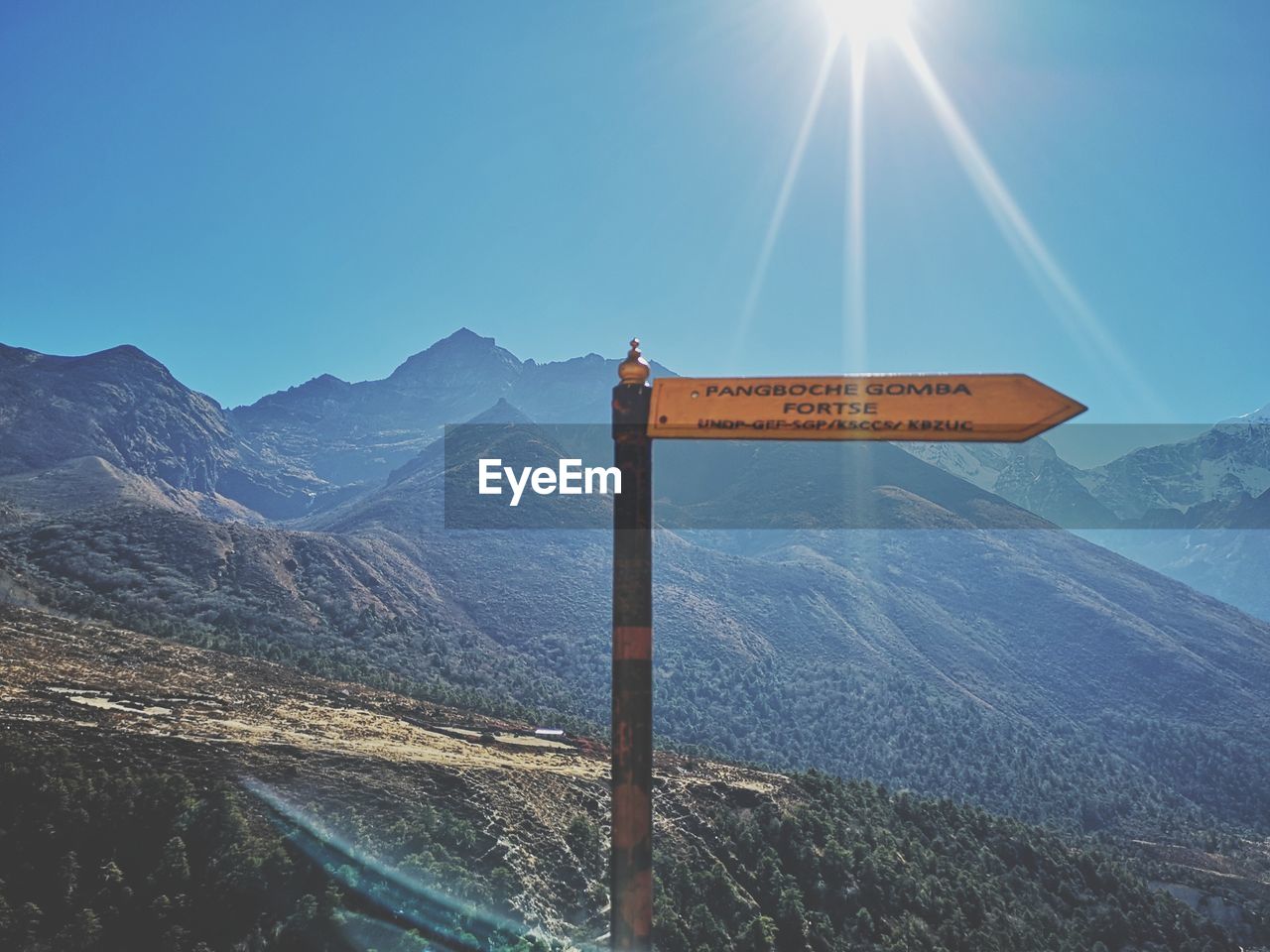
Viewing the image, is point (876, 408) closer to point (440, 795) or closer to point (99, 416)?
point (440, 795)

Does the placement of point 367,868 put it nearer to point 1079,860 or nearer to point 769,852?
point 769,852

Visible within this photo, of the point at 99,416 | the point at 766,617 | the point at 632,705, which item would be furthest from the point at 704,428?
the point at 99,416

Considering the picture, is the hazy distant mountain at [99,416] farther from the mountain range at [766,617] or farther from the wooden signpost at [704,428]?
the wooden signpost at [704,428]

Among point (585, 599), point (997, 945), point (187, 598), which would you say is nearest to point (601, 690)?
point (585, 599)

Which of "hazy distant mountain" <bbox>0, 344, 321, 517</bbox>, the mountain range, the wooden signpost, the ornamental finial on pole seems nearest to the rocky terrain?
the wooden signpost

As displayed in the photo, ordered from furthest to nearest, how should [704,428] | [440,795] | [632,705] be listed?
[440,795] → [704,428] → [632,705]

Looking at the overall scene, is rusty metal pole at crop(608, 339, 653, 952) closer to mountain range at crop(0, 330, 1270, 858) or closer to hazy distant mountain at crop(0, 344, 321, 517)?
mountain range at crop(0, 330, 1270, 858)

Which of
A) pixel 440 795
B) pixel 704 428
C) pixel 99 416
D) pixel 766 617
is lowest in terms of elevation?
pixel 766 617
